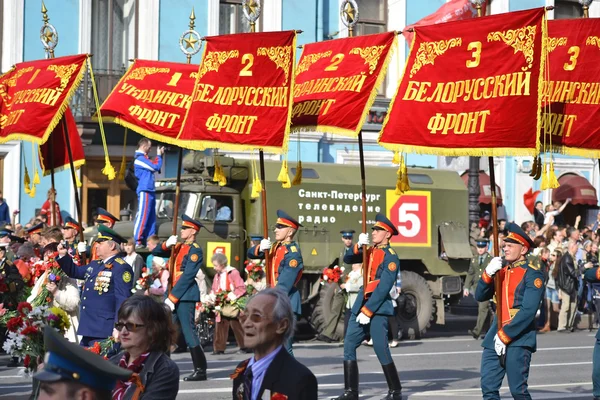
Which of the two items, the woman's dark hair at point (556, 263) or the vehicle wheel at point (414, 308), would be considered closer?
the vehicle wheel at point (414, 308)

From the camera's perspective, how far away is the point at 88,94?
85.9 ft

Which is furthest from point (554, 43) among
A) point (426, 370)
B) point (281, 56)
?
point (426, 370)

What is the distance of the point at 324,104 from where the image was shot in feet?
43.4

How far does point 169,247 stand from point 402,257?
280 inches

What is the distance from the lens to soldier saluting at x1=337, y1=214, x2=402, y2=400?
39.5 feet

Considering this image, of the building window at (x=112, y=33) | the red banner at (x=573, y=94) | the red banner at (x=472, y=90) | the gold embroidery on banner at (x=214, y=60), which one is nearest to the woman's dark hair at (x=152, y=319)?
the red banner at (x=472, y=90)

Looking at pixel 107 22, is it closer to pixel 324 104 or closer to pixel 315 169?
pixel 315 169

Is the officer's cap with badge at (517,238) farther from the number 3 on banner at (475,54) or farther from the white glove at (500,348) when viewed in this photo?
the number 3 on banner at (475,54)

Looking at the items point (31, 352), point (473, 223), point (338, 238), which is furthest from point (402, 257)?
point (31, 352)

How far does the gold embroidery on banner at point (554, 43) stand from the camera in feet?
37.1

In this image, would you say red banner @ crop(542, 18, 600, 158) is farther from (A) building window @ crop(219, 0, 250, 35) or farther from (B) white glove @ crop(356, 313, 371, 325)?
(A) building window @ crop(219, 0, 250, 35)

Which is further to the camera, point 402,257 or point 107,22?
point 107,22

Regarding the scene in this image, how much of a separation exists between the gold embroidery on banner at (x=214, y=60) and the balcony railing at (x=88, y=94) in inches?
492

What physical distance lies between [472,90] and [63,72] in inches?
229
